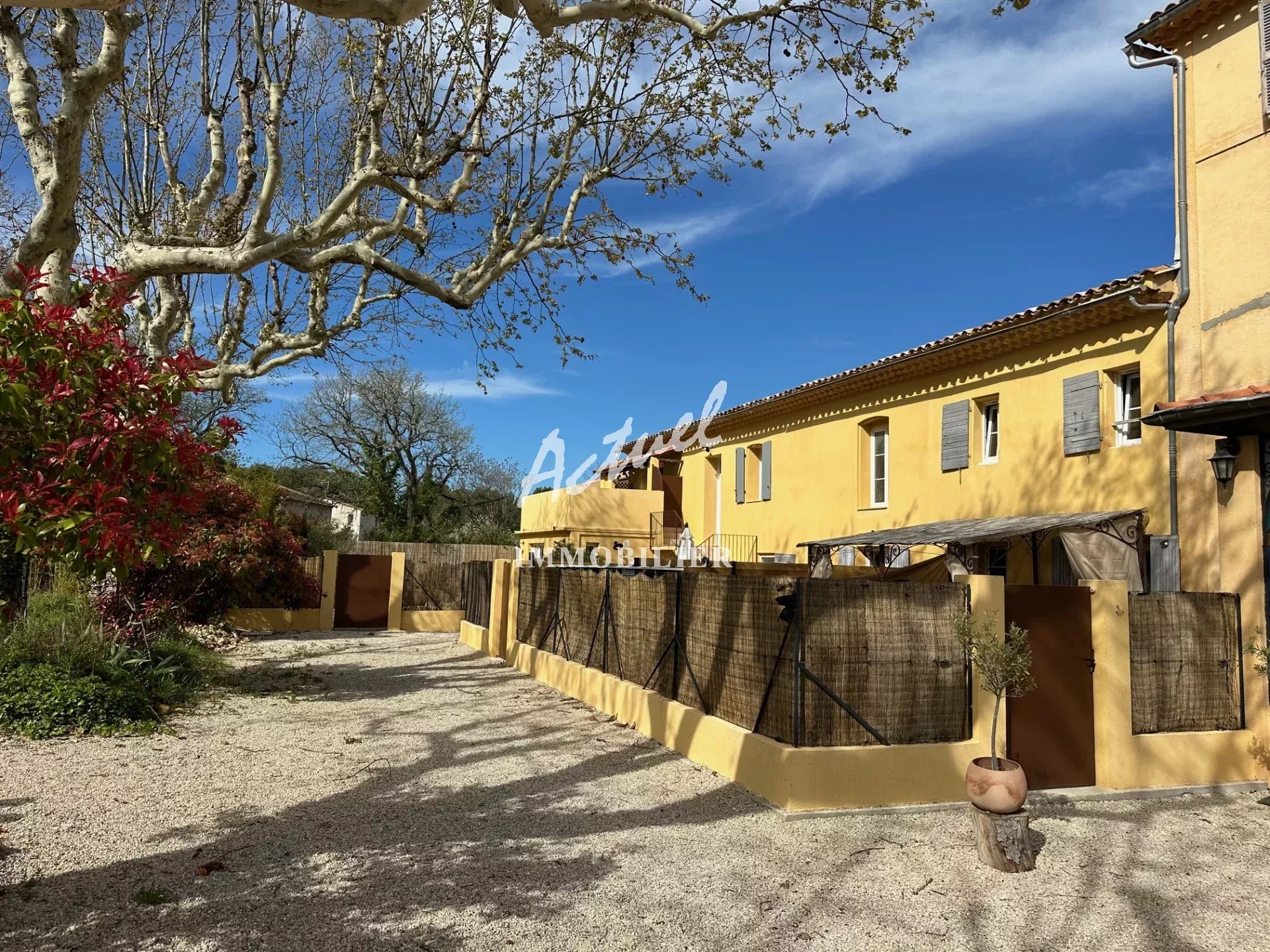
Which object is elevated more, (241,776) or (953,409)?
(953,409)

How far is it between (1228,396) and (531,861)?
7149 mm

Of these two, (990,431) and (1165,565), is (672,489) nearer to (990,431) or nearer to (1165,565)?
(990,431)

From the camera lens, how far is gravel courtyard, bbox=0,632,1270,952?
442cm

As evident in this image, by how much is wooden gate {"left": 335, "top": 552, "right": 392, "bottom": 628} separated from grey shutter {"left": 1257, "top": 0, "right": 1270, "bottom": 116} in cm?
1944

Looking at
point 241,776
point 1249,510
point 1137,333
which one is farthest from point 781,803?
point 1137,333

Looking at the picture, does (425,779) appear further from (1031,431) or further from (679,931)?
(1031,431)

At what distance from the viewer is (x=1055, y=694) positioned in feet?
24.3

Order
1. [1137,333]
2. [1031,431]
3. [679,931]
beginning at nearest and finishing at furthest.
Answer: [679,931] → [1137,333] → [1031,431]

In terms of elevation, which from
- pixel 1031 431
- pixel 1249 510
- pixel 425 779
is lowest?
pixel 425 779

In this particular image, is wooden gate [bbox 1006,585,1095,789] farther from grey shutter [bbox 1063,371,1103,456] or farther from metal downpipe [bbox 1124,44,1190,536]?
grey shutter [bbox 1063,371,1103,456]

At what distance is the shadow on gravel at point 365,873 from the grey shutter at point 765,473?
12.3 meters

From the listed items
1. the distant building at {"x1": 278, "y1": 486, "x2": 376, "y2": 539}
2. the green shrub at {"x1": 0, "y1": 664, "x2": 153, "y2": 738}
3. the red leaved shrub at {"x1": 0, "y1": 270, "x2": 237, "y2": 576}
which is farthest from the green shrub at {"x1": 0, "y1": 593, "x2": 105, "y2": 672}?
the distant building at {"x1": 278, "y1": 486, "x2": 376, "y2": 539}

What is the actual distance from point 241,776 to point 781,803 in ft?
14.4

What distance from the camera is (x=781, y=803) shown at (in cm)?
667
